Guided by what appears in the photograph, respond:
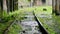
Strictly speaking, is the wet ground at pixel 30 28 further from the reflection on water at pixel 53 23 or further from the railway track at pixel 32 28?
the reflection on water at pixel 53 23

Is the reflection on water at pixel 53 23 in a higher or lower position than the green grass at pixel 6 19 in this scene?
lower

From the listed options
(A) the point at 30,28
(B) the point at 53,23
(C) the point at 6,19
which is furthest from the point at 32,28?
(C) the point at 6,19

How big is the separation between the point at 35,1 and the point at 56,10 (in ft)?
76.7

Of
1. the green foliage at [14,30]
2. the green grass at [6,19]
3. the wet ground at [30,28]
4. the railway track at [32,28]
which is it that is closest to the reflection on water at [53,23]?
the railway track at [32,28]

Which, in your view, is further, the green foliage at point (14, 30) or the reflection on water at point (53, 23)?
the reflection on water at point (53, 23)

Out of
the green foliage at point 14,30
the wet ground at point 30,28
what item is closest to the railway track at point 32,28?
the wet ground at point 30,28

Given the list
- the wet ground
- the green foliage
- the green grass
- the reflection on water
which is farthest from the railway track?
the green grass

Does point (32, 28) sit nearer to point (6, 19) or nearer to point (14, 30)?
point (14, 30)

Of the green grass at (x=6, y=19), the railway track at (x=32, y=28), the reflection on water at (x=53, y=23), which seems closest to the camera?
the railway track at (x=32, y=28)

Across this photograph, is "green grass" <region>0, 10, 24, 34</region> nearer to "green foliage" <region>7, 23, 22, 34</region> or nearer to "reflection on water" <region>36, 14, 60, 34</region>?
"green foliage" <region>7, 23, 22, 34</region>

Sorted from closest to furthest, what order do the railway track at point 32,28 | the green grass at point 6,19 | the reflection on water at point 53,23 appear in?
the railway track at point 32,28
the reflection on water at point 53,23
the green grass at point 6,19

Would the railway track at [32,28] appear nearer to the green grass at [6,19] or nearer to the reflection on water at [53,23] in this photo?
the reflection on water at [53,23]

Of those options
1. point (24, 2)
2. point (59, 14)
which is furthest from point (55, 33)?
point (24, 2)

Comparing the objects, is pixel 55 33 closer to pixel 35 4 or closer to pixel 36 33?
pixel 36 33
